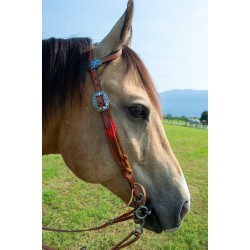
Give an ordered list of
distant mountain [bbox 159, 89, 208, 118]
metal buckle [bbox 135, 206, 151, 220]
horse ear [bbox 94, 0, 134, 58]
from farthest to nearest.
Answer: distant mountain [bbox 159, 89, 208, 118]
metal buckle [bbox 135, 206, 151, 220]
horse ear [bbox 94, 0, 134, 58]

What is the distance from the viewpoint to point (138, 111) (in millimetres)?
1195

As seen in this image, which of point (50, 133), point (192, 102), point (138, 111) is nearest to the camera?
point (138, 111)

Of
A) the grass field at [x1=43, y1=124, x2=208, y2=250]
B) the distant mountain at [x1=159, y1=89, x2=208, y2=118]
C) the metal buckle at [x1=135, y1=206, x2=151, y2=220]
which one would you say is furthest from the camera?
the grass field at [x1=43, y1=124, x2=208, y2=250]

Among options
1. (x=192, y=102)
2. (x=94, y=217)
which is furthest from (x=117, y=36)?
(x=94, y=217)

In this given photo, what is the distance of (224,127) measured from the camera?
1.52 metres

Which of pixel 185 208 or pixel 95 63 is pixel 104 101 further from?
pixel 185 208

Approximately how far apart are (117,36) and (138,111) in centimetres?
41

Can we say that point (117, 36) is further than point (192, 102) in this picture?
No

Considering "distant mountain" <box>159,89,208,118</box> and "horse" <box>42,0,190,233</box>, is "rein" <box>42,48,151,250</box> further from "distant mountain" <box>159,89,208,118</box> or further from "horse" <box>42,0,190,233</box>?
"distant mountain" <box>159,89,208,118</box>

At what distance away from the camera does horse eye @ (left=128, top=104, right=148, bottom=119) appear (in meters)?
1.19

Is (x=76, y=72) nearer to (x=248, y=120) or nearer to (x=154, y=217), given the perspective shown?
(x=154, y=217)

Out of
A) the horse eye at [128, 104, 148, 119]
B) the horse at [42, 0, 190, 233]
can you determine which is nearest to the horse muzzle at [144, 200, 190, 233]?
the horse at [42, 0, 190, 233]

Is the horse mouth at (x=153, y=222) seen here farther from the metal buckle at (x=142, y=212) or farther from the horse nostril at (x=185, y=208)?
the horse nostril at (x=185, y=208)

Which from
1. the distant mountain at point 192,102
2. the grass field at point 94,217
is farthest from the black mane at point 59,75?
the grass field at point 94,217
